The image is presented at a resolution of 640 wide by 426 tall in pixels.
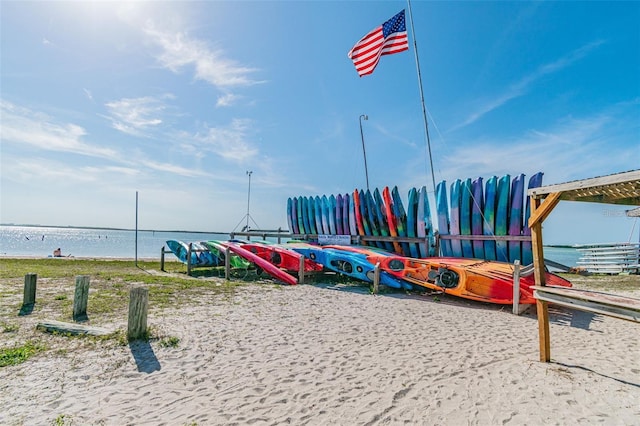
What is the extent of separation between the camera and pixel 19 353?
4.50 metres

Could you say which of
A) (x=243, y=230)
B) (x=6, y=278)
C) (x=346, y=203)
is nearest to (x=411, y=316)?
(x=346, y=203)

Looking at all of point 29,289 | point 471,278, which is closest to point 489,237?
point 471,278

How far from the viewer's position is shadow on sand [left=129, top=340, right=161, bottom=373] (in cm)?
417

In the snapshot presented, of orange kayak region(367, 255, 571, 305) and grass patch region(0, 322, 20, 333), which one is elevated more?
orange kayak region(367, 255, 571, 305)

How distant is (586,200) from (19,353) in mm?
7761

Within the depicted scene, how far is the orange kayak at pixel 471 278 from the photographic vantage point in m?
7.60

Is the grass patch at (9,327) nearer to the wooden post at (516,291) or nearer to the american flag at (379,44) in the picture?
the wooden post at (516,291)

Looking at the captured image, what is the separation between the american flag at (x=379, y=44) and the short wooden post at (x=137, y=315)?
950 centimetres

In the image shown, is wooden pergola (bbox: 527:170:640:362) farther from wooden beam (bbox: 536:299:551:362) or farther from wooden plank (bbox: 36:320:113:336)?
wooden plank (bbox: 36:320:113:336)

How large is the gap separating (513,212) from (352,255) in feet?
15.1

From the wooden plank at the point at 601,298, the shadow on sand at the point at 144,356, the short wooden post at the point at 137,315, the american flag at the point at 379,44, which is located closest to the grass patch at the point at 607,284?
the wooden plank at the point at 601,298

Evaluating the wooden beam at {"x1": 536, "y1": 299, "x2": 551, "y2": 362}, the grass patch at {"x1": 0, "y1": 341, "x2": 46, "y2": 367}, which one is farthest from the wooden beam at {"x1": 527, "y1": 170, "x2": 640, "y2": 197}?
the grass patch at {"x1": 0, "y1": 341, "x2": 46, "y2": 367}

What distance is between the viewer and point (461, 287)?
26.5 feet

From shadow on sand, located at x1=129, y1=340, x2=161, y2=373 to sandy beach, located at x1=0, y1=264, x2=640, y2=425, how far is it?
0.08 feet
